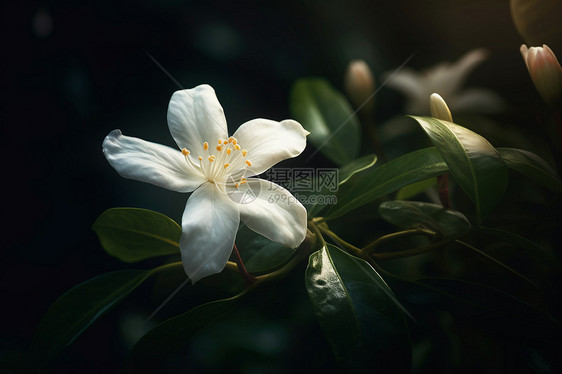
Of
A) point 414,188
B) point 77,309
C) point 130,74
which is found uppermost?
point 130,74

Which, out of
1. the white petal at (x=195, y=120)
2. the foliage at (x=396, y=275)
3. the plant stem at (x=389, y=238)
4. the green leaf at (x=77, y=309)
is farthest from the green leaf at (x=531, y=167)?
the green leaf at (x=77, y=309)

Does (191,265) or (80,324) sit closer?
(191,265)

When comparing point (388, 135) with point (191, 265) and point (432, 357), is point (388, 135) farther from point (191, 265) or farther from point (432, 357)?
point (191, 265)

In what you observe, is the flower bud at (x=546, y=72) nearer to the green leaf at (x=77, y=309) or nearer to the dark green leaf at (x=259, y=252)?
the dark green leaf at (x=259, y=252)

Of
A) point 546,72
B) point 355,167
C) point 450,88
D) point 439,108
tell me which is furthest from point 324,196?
point 450,88

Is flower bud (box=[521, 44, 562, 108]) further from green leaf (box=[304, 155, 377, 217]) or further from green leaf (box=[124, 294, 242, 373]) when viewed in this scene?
green leaf (box=[124, 294, 242, 373])

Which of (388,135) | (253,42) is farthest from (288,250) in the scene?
(253,42)

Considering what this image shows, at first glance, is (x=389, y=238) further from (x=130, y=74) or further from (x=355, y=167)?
(x=130, y=74)
